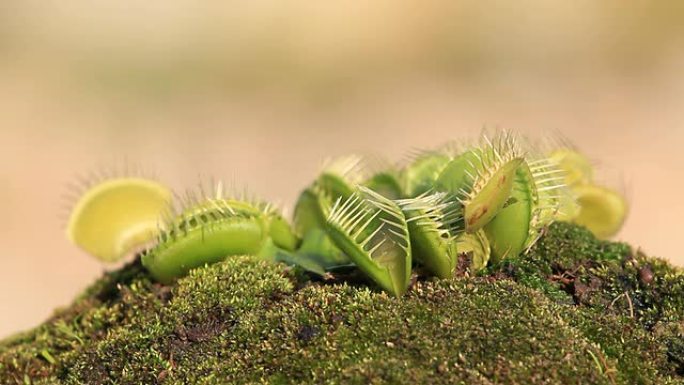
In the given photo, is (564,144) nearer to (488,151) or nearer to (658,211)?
(488,151)

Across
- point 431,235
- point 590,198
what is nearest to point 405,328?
point 431,235

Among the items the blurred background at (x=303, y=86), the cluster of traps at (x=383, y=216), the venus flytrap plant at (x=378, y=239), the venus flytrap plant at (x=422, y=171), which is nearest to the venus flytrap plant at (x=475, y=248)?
the cluster of traps at (x=383, y=216)

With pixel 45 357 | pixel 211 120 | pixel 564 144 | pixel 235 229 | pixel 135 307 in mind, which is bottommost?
pixel 211 120

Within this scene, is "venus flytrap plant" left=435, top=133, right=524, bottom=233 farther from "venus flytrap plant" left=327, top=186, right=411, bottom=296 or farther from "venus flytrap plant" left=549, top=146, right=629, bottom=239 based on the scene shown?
"venus flytrap plant" left=549, top=146, right=629, bottom=239

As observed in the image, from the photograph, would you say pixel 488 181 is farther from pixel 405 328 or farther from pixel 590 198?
pixel 590 198

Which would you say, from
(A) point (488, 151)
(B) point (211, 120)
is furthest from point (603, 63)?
(A) point (488, 151)

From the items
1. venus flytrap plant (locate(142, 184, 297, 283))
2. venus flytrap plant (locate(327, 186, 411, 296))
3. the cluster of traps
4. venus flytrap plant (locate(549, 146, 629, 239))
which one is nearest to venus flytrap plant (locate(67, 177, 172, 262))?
the cluster of traps

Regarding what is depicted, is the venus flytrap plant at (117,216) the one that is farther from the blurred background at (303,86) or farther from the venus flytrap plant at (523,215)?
the blurred background at (303,86)
